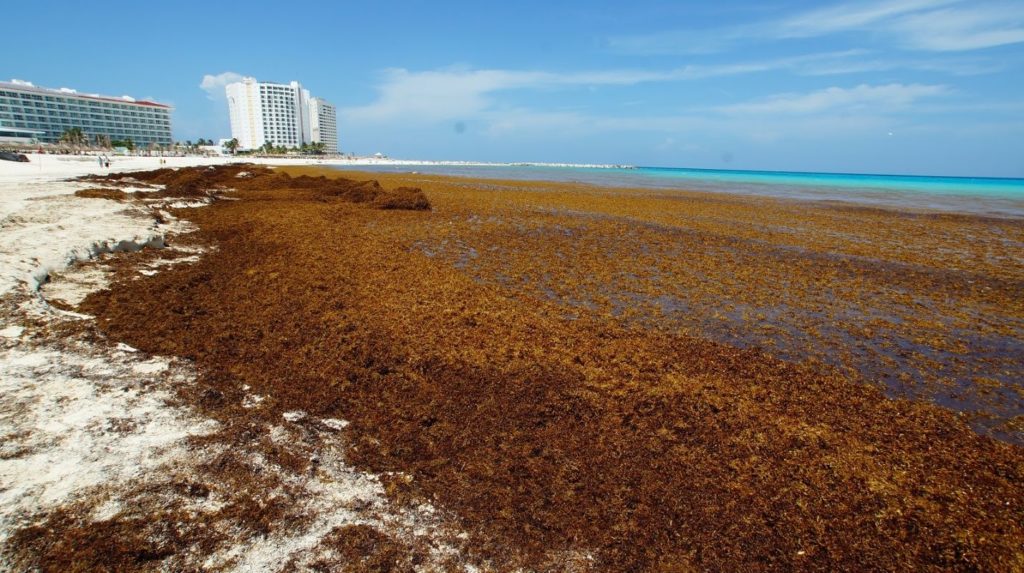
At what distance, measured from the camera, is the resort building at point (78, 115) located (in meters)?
103

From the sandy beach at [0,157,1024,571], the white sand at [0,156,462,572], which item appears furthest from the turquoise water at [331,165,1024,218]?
the white sand at [0,156,462,572]

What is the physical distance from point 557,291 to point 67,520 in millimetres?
6860

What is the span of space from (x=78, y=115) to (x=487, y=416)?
159486mm

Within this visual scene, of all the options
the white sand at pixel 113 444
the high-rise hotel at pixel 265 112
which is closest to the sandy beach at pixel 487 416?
the white sand at pixel 113 444

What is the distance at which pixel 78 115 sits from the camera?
115438 millimetres

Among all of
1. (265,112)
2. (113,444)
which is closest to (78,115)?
(265,112)

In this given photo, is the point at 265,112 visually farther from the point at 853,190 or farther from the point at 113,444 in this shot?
the point at 113,444

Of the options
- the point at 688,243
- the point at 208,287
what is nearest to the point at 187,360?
the point at 208,287

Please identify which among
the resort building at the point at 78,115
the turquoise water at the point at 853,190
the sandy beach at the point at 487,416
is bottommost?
the sandy beach at the point at 487,416

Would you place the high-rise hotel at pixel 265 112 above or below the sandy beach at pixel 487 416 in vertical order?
above

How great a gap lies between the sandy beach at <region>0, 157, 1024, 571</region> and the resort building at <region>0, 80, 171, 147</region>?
12319cm

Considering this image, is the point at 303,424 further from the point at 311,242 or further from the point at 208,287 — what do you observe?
the point at 311,242

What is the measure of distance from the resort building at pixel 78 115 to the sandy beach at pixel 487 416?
404ft

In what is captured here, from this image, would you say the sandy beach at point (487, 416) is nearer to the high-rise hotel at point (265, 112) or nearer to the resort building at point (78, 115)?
the resort building at point (78, 115)
